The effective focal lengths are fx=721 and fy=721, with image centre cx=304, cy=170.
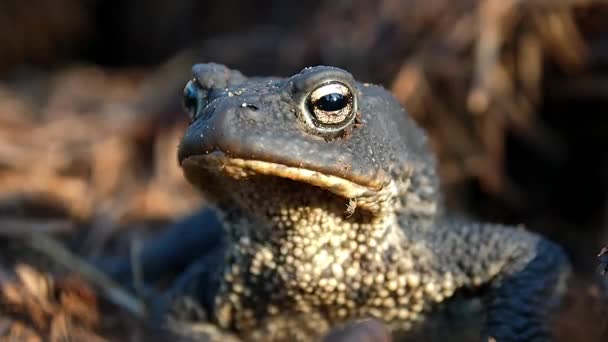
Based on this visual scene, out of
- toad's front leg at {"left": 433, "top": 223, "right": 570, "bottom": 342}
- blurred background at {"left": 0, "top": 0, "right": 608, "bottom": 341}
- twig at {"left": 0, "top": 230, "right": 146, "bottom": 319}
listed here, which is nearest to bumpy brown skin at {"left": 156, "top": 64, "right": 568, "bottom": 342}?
toad's front leg at {"left": 433, "top": 223, "right": 570, "bottom": 342}

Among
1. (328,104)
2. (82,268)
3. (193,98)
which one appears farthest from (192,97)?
(82,268)

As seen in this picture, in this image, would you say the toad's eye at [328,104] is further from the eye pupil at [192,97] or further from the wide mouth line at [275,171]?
the eye pupil at [192,97]

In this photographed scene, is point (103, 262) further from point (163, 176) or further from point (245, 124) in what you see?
point (245, 124)

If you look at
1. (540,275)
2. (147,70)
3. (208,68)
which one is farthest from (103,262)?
(147,70)

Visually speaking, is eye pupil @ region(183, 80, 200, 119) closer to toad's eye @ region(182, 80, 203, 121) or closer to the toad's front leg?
toad's eye @ region(182, 80, 203, 121)

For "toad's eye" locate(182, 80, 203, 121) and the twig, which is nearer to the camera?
"toad's eye" locate(182, 80, 203, 121)

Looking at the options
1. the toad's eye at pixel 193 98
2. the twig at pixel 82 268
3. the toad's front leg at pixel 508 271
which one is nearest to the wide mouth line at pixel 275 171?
the toad's eye at pixel 193 98

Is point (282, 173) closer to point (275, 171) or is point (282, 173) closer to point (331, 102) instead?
point (275, 171)
